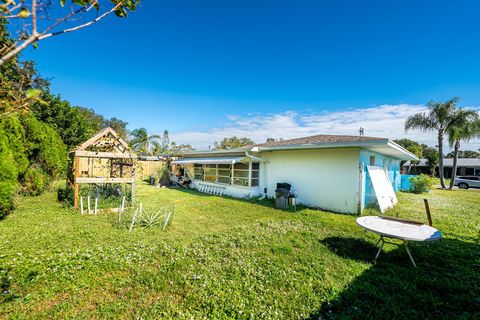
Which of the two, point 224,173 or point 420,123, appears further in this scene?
point 420,123

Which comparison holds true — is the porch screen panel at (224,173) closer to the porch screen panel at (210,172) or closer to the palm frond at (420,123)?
the porch screen panel at (210,172)

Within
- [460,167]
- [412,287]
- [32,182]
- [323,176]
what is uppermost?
[460,167]

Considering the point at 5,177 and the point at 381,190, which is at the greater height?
the point at 5,177

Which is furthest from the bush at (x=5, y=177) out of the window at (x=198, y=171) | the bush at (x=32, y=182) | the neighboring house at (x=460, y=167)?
the neighboring house at (x=460, y=167)

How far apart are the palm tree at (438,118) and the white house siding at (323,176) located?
1873cm

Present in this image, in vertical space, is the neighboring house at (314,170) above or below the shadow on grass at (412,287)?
above

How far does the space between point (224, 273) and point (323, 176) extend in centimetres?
757

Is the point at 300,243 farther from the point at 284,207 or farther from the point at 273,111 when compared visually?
the point at 273,111

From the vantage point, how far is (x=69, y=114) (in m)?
18.5

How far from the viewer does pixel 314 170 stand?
1034 cm

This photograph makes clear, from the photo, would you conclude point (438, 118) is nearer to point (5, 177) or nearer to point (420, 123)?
point (420, 123)

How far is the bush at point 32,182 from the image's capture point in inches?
400

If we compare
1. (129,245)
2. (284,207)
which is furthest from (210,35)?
(129,245)

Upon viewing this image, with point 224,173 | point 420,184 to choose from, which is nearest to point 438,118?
point 420,184
